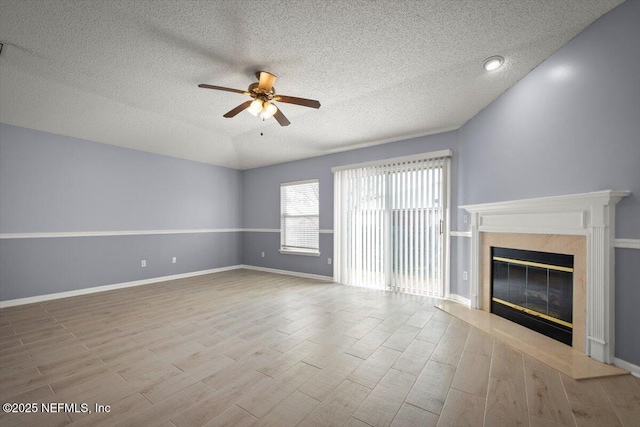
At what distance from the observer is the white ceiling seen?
1985mm

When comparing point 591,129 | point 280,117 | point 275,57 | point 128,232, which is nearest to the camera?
point 591,129

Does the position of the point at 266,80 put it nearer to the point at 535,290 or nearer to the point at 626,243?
the point at 626,243

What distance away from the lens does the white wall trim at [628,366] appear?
1.88m

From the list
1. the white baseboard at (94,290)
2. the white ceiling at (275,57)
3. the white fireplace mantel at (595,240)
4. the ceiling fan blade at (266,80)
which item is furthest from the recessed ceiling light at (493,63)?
the white baseboard at (94,290)

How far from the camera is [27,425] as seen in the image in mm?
1489

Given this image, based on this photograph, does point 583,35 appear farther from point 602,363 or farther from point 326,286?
point 326,286

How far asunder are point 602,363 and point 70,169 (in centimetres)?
690

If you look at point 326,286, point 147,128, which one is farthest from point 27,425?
point 147,128

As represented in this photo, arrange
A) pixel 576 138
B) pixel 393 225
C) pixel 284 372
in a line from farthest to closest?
pixel 393 225
pixel 576 138
pixel 284 372

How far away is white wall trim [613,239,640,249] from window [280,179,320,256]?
4241 mm

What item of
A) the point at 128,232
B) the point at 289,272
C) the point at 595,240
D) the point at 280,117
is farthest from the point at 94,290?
the point at 595,240

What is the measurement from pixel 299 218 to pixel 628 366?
197 inches

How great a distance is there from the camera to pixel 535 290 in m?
2.74

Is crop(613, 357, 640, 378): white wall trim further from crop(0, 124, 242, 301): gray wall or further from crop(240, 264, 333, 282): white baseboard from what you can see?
crop(0, 124, 242, 301): gray wall
